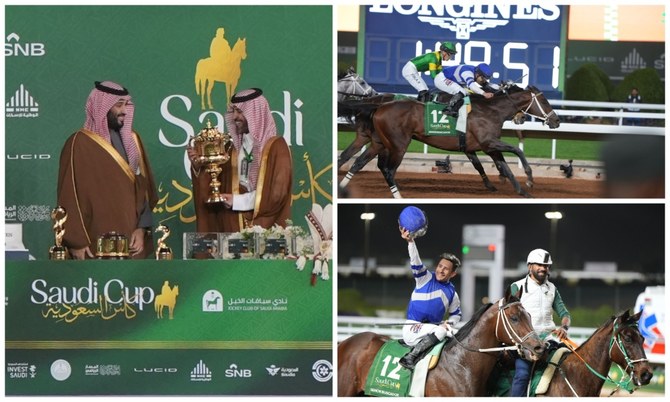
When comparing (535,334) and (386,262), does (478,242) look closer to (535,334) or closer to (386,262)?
(386,262)

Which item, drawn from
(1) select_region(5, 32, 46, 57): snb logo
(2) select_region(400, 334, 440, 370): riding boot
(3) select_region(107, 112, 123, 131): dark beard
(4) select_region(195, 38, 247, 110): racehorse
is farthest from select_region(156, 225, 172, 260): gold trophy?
(2) select_region(400, 334, 440, 370): riding boot

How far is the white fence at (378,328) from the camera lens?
754 cm

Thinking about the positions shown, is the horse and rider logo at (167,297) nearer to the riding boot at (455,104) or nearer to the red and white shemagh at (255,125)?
the red and white shemagh at (255,125)

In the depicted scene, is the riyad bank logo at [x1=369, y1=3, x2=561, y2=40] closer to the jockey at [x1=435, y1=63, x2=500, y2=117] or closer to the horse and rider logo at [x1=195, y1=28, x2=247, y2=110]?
the jockey at [x1=435, y1=63, x2=500, y2=117]

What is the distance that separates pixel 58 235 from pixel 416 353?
2.20m

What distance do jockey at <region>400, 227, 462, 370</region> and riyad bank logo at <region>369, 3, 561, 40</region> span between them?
1.32 m

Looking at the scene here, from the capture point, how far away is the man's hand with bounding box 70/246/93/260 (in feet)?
24.4

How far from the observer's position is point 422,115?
7.52 meters

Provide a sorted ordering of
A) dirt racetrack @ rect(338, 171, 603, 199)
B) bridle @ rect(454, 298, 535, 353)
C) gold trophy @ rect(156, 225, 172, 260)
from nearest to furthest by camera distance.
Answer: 1. bridle @ rect(454, 298, 535, 353)
2. gold trophy @ rect(156, 225, 172, 260)
3. dirt racetrack @ rect(338, 171, 603, 199)

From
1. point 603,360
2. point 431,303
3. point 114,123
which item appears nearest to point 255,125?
point 114,123

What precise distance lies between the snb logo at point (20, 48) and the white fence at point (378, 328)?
2.36 metres

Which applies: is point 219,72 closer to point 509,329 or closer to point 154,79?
point 154,79

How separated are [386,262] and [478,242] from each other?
58 cm

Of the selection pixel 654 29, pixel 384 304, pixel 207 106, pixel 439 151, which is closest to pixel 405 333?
pixel 384 304
